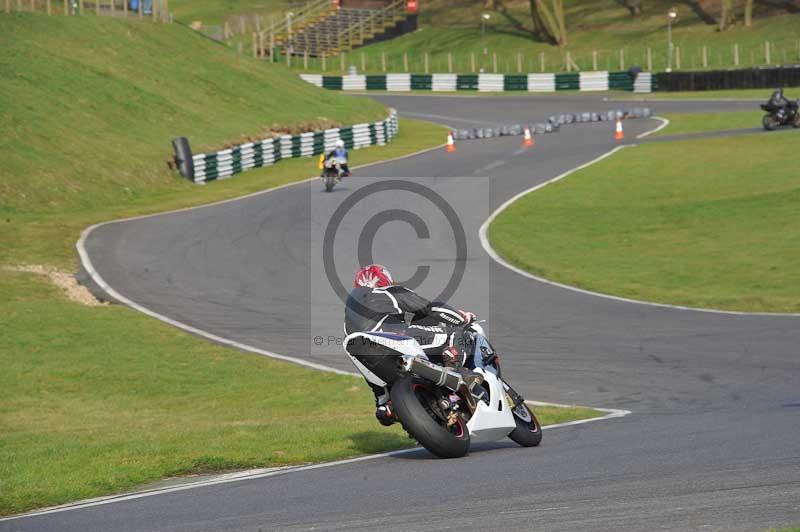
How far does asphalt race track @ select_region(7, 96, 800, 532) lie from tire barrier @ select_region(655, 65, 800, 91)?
28.9 m

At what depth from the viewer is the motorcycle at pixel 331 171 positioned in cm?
3706

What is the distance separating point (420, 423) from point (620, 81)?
6601 cm

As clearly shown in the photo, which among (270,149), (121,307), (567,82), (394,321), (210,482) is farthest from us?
(567,82)

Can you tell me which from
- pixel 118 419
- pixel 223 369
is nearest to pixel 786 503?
pixel 118 419

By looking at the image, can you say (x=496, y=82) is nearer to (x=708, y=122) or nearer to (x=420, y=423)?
(x=708, y=122)

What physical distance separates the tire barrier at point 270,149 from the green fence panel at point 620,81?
21.8 meters

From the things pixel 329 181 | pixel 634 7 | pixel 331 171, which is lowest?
pixel 329 181

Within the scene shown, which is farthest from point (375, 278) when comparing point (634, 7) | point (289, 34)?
point (289, 34)

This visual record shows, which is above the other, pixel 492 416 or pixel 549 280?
pixel 492 416

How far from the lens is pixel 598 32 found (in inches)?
3575

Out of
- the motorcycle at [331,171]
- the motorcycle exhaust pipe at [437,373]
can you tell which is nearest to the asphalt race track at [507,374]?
the motorcycle exhaust pipe at [437,373]

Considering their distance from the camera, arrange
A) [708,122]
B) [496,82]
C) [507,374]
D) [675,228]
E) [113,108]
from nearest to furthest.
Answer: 1. [507,374]
2. [675,228]
3. [113,108]
4. [708,122]
5. [496,82]

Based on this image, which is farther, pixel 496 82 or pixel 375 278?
pixel 496 82

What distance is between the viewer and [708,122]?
53.5 metres
